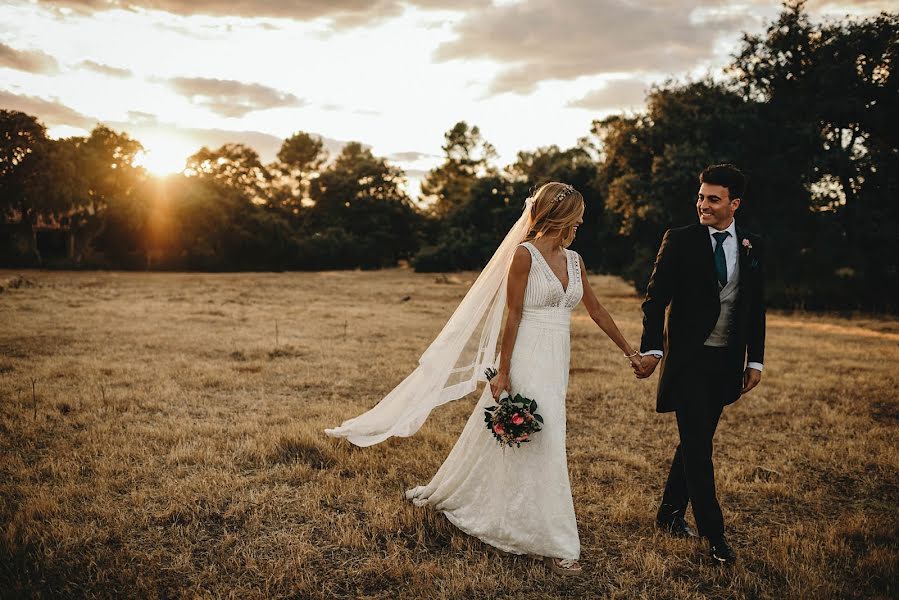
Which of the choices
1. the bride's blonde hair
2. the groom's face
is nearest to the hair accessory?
the bride's blonde hair

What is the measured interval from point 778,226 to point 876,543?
1949 cm

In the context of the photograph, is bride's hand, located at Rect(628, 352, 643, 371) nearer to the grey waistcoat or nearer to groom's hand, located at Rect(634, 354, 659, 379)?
groom's hand, located at Rect(634, 354, 659, 379)

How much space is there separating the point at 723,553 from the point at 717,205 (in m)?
2.43

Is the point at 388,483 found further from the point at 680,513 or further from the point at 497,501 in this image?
the point at 680,513

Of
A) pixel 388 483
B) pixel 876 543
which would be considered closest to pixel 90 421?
pixel 388 483

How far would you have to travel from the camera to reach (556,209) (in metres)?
3.78

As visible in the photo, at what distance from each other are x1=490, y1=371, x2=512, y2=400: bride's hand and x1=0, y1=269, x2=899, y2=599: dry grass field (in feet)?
3.82

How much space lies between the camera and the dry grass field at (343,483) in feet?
12.2

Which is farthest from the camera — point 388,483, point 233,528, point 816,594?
point 388,483

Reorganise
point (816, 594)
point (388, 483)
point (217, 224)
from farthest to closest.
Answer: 1. point (217, 224)
2. point (388, 483)
3. point (816, 594)

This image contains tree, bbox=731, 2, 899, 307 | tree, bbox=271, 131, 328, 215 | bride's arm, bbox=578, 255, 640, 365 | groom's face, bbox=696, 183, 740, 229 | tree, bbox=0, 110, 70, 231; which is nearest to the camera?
groom's face, bbox=696, 183, 740, 229

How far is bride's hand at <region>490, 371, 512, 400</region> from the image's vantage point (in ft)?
12.8

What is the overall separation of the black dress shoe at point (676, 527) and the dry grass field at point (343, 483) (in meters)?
0.21

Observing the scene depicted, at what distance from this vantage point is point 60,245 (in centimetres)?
3781
